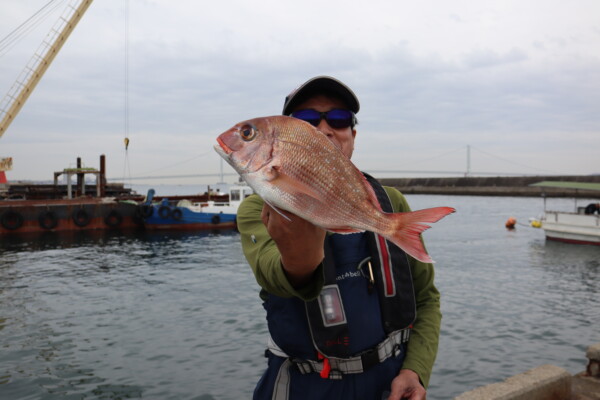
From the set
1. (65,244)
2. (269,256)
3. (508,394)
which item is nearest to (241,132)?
(269,256)

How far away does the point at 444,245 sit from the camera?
3453 centimetres

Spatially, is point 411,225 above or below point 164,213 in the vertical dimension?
above

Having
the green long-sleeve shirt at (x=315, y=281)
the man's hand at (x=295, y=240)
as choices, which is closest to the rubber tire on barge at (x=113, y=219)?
the green long-sleeve shirt at (x=315, y=281)

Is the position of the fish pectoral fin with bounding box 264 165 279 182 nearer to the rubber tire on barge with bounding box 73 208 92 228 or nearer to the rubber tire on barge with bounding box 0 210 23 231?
the rubber tire on barge with bounding box 0 210 23 231

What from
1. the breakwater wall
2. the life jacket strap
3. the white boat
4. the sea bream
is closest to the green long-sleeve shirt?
the life jacket strap

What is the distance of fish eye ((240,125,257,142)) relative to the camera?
5.94ft

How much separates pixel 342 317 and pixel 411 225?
0.85 metres

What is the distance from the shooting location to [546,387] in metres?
6.25

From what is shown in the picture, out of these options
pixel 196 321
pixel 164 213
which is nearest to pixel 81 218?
pixel 164 213

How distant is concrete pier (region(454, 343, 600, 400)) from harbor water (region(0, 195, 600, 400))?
10.2ft

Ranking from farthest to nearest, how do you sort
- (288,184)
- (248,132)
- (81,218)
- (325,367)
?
(81,218)
(325,367)
(248,132)
(288,184)

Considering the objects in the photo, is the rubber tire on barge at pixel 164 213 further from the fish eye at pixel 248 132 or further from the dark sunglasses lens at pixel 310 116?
the fish eye at pixel 248 132

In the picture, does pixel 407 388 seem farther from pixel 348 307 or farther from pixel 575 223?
pixel 575 223

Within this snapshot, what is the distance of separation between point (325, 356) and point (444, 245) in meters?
33.9
